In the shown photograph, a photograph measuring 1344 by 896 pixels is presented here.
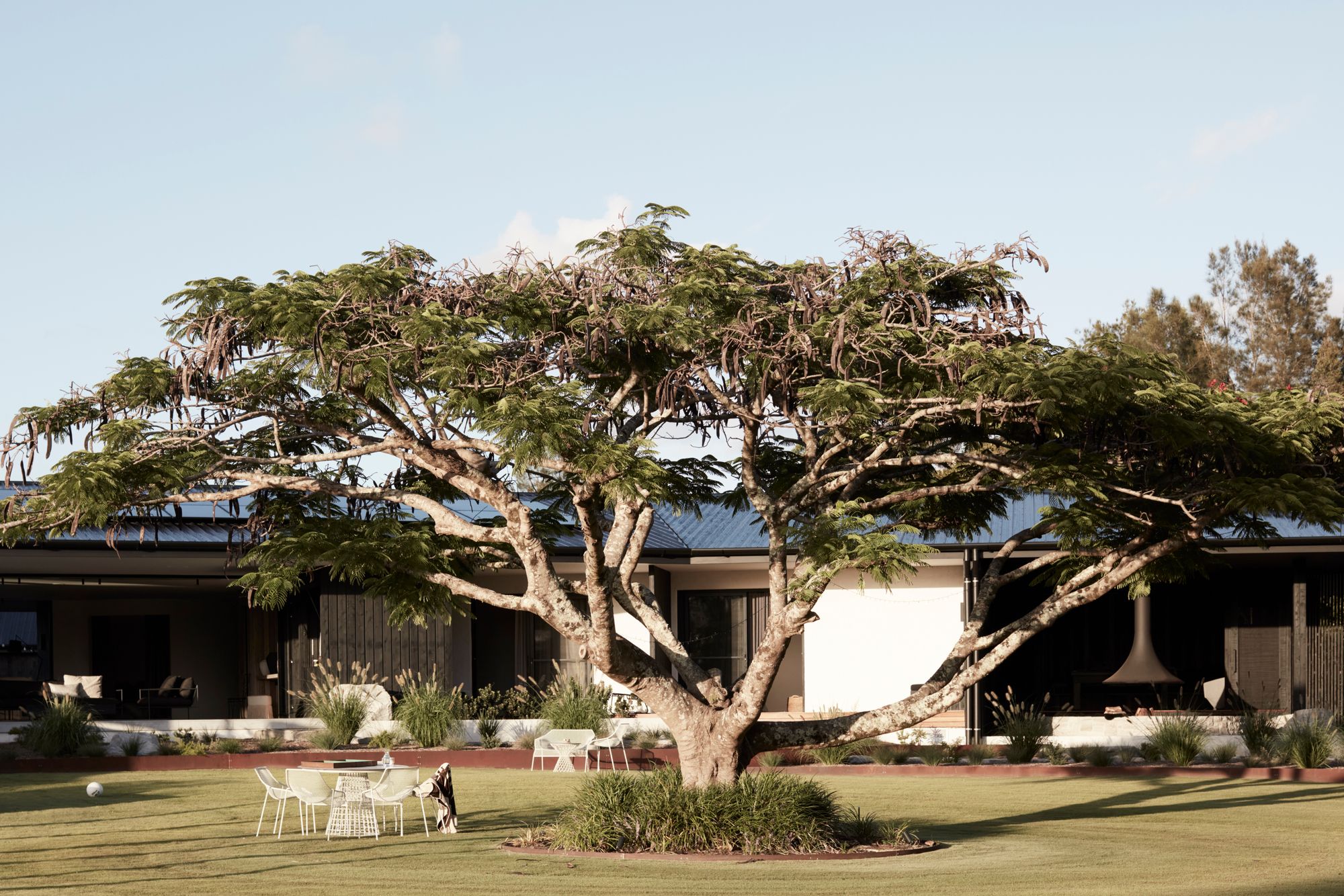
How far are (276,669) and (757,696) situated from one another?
1706 centimetres

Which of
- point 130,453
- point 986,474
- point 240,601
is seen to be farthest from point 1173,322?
point 130,453

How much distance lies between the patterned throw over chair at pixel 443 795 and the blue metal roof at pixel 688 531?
23.9 ft

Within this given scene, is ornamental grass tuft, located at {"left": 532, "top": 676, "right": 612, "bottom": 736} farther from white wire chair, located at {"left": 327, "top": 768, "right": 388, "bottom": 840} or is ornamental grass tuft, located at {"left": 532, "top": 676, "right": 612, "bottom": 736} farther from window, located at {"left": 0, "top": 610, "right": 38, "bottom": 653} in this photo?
window, located at {"left": 0, "top": 610, "right": 38, "bottom": 653}

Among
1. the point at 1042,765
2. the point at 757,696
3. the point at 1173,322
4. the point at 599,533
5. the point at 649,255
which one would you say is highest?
the point at 1173,322

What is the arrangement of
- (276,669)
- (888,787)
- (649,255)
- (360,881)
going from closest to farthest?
(360,881)
(649,255)
(888,787)
(276,669)

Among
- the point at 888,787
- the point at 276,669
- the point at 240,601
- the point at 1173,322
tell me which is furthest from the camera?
the point at 1173,322

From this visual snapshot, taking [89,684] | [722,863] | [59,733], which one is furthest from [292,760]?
[722,863]

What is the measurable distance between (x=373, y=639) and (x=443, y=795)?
11.9 m

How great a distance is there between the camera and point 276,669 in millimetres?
28375

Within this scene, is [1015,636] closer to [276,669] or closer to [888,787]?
[888,787]

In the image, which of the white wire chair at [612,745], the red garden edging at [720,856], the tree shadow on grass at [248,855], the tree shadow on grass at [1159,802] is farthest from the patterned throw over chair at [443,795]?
the white wire chair at [612,745]

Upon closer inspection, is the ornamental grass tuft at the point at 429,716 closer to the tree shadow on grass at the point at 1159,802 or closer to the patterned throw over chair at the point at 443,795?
the patterned throw over chair at the point at 443,795

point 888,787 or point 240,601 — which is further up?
point 240,601

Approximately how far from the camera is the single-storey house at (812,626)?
24312 millimetres
